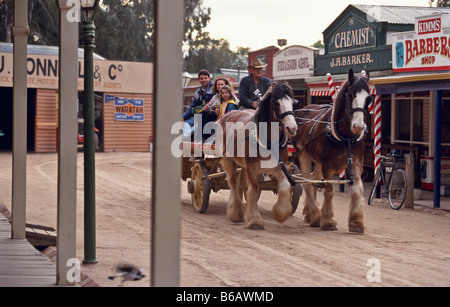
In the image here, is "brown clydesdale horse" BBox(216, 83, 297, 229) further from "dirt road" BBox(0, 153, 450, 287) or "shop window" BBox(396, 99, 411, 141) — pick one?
"shop window" BBox(396, 99, 411, 141)

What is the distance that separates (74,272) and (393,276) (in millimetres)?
3103

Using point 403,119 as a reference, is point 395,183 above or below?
below

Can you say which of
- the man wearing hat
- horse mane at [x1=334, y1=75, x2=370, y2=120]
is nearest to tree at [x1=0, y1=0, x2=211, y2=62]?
the man wearing hat

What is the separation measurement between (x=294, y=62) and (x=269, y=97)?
12.2 meters

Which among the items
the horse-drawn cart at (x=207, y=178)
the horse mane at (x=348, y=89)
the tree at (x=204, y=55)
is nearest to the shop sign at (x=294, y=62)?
the horse-drawn cart at (x=207, y=178)

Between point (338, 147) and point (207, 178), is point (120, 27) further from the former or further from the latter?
point (338, 147)

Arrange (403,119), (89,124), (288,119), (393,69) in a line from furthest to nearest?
1. (403,119)
2. (393,69)
3. (288,119)
4. (89,124)

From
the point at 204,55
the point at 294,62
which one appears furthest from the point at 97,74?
the point at 204,55

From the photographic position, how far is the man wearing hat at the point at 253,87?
39.5ft

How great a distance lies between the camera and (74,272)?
257 inches

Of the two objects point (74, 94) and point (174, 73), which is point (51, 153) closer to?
point (74, 94)

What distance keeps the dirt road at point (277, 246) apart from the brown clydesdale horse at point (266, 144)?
1.27 feet

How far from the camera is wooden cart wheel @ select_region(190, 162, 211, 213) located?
12.5 m

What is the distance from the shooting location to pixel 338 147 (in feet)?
35.2
